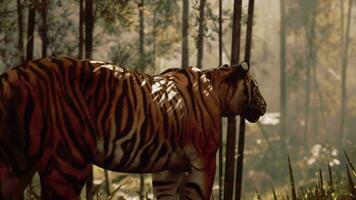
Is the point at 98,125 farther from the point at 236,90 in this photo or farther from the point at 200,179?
the point at 236,90

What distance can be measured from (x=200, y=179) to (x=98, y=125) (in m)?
0.90

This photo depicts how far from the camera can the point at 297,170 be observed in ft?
71.2

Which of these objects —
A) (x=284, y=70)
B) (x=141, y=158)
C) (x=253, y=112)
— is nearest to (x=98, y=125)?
(x=141, y=158)

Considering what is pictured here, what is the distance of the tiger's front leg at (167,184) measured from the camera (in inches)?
151

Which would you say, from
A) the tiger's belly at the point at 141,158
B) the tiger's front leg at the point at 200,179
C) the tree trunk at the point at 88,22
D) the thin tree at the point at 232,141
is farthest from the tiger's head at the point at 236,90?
the tree trunk at the point at 88,22

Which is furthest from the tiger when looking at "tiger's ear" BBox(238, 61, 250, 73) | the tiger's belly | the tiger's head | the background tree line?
the background tree line

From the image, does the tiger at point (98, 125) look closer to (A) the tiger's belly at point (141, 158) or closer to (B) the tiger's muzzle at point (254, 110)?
Result: (A) the tiger's belly at point (141, 158)

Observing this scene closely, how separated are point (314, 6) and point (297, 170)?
8.34m

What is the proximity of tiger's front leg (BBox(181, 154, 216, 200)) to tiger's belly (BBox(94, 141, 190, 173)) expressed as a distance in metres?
0.07

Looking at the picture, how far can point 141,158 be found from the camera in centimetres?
323

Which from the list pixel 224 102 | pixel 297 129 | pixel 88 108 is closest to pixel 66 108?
pixel 88 108

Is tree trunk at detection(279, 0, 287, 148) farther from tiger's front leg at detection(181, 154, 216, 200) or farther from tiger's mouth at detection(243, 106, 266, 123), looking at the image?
tiger's front leg at detection(181, 154, 216, 200)

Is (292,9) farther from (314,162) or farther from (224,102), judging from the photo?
(224,102)

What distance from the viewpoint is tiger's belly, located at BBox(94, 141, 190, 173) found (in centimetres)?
308
